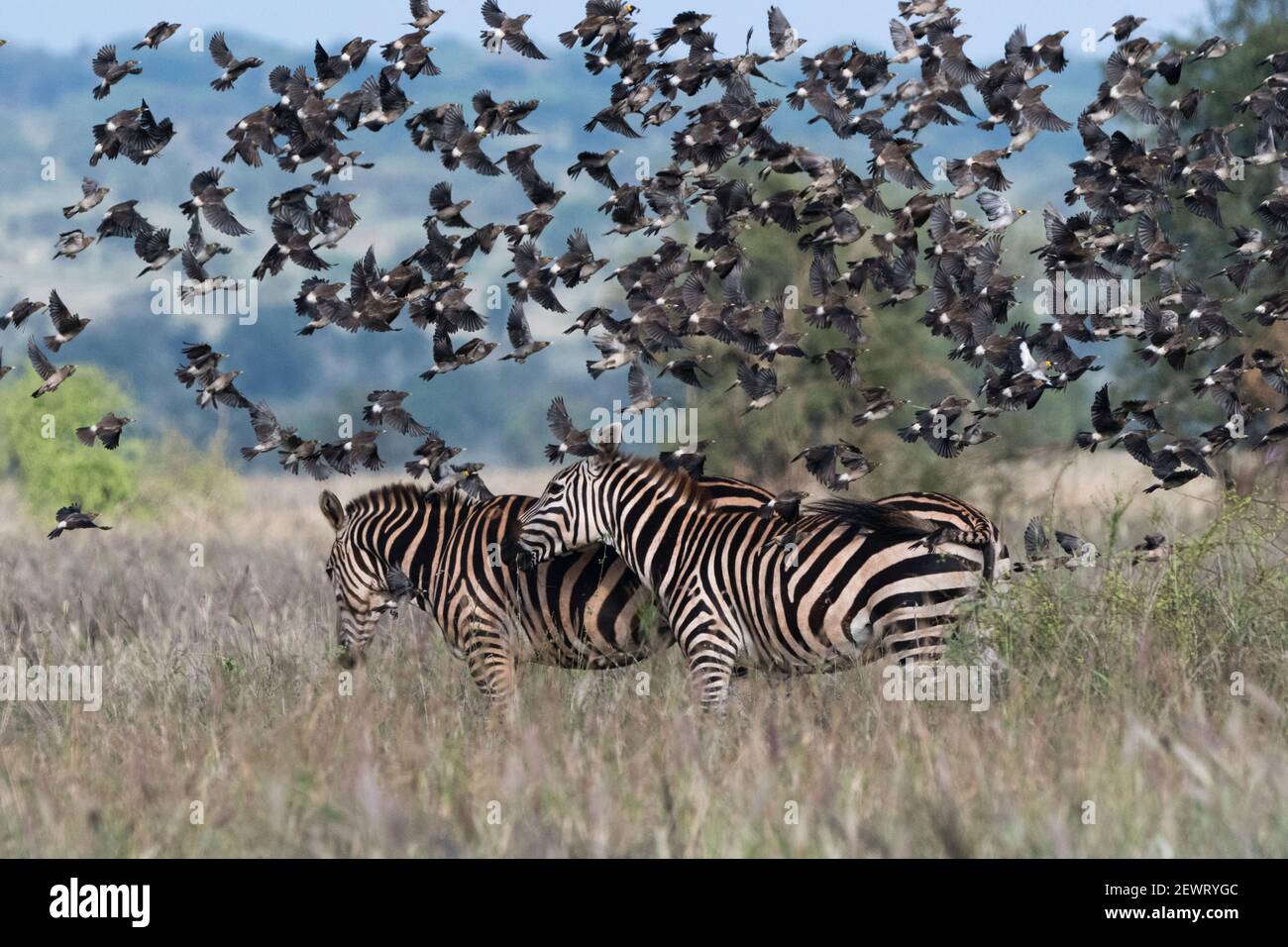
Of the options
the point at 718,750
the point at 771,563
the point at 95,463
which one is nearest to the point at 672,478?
the point at 771,563

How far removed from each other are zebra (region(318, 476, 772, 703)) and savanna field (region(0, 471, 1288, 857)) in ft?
0.73

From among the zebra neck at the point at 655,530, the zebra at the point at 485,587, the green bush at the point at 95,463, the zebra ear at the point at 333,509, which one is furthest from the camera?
the green bush at the point at 95,463

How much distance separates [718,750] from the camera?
8055 mm

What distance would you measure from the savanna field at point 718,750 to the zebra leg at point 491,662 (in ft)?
0.61

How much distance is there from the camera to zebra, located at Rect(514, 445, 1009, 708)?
9078 mm

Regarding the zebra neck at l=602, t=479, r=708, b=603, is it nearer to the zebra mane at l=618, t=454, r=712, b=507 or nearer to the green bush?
the zebra mane at l=618, t=454, r=712, b=507

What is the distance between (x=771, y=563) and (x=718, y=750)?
1765 millimetres

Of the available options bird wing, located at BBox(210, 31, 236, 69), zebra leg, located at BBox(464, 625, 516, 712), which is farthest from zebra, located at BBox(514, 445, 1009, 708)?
bird wing, located at BBox(210, 31, 236, 69)

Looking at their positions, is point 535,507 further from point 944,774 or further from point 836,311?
point 944,774

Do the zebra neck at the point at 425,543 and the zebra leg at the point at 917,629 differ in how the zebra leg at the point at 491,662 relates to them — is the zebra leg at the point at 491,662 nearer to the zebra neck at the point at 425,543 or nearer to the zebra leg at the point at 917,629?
the zebra neck at the point at 425,543

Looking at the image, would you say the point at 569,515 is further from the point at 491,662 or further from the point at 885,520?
the point at 885,520

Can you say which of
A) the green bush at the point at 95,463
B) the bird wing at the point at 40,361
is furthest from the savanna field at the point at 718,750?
the green bush at the point at 95,463

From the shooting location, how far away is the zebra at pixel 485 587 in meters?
10.1

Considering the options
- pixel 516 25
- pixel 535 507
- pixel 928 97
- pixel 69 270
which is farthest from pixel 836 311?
pixel 69 270
